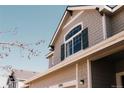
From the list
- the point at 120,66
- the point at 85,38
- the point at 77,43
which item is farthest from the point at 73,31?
the point at 120,66

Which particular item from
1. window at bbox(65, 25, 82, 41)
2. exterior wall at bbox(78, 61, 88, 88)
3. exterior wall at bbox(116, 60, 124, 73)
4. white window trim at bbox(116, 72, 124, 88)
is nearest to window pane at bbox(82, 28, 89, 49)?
window at bbox(65, 25, 82, 41)

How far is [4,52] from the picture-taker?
3.55m

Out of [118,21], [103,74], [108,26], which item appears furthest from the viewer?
[108,26]

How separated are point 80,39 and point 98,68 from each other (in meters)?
2.09

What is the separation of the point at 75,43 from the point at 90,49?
284 cm

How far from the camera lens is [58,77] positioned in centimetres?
844

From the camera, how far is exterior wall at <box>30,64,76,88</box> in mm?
7508

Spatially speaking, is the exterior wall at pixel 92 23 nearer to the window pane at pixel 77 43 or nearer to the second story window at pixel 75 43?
the second story window at pixel 75 43

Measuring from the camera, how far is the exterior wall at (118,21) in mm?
7164

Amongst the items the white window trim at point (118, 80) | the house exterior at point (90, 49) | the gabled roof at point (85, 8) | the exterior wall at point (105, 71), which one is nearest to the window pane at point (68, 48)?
the house exterior at point (90, 49)

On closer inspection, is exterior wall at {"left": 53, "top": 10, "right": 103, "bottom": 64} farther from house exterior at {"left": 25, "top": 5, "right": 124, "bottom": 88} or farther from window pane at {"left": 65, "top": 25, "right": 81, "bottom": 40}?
window pane at {"left": 65, "top": 25, "right": 81, "bottom": 40}

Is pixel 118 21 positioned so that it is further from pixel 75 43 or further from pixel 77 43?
pixel 75 43

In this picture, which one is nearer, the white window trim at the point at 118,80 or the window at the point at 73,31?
the white window trim at the point at 118,80

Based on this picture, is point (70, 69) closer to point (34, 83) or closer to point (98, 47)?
point (98, 47)
